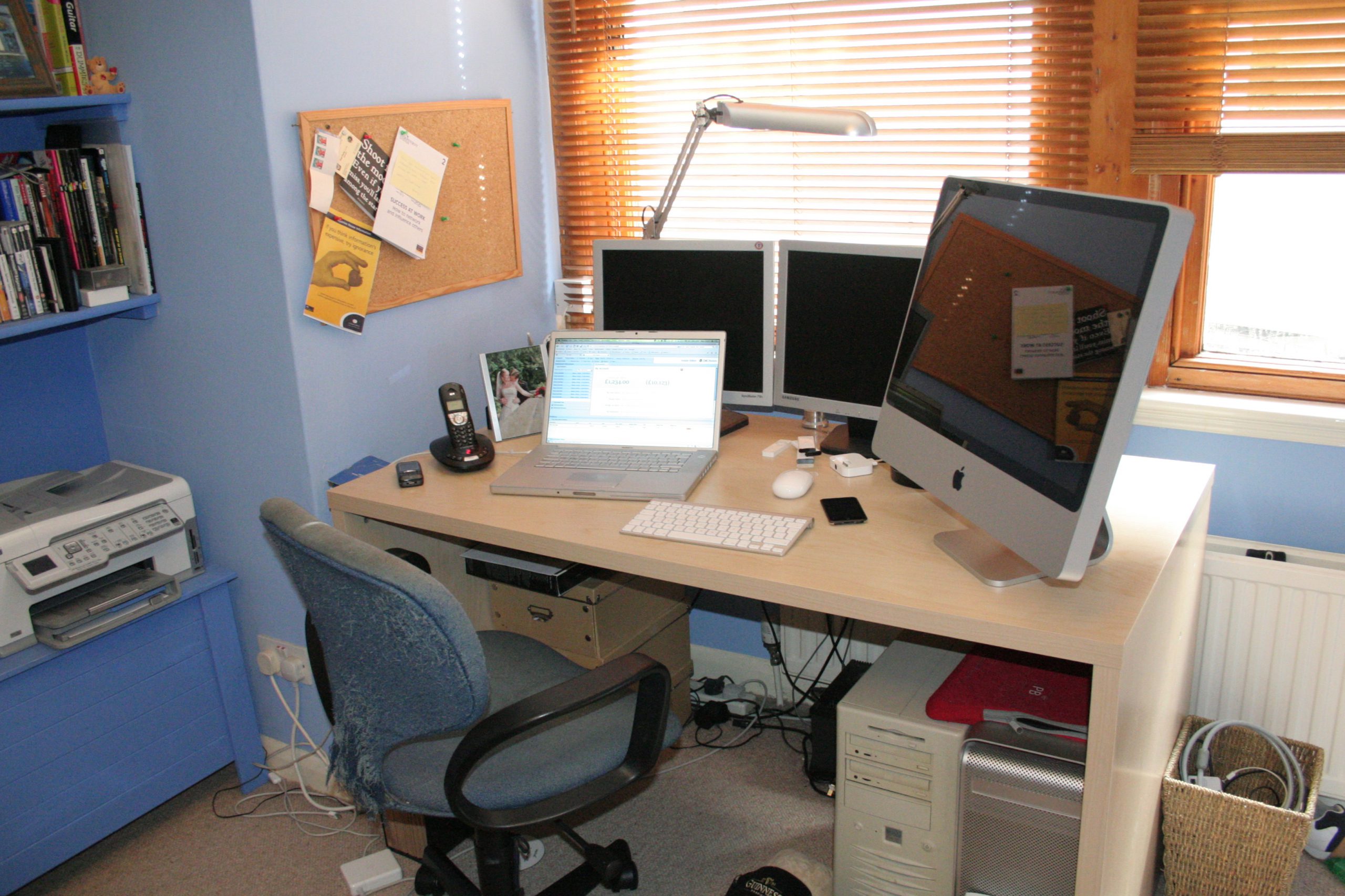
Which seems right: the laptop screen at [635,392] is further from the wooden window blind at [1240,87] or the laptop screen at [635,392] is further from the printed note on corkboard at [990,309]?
the wooden window blind at [1240,87]

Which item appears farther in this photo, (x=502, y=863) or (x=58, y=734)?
(x=58, y=734)

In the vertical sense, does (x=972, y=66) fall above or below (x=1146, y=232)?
above

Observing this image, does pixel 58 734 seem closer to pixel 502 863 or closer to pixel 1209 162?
pixel 502 863

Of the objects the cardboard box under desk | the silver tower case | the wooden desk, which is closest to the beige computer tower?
the silver tower case

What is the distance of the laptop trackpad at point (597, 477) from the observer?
2.03 m

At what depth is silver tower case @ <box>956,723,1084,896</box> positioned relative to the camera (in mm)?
1586

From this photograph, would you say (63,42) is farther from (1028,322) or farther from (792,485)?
(1028,322)

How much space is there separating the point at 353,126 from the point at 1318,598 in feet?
7.04

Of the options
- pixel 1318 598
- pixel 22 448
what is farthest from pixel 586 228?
A: pixel 1318 598

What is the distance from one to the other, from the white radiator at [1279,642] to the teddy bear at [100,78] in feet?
8.00

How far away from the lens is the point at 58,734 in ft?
6.95

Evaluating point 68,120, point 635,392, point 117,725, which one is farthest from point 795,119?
point 117,725

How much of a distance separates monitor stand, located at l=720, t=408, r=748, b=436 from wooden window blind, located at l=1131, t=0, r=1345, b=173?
38.3 inches

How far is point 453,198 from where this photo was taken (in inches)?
96.7
